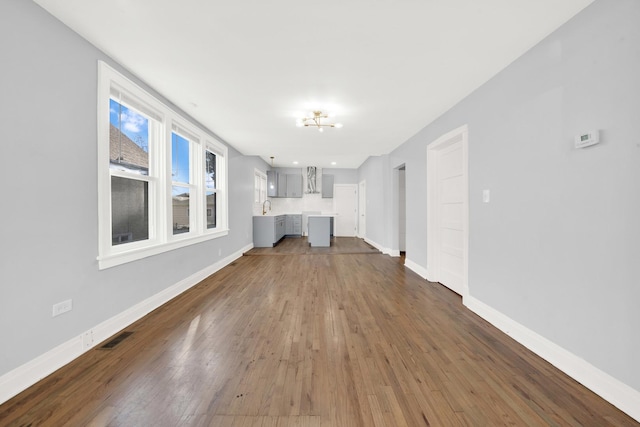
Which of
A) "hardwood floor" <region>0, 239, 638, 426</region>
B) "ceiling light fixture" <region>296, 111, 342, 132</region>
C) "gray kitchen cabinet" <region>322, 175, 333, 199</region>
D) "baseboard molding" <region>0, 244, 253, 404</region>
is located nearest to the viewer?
"hardwood floor" <region>0, 239, 638, 426</region>

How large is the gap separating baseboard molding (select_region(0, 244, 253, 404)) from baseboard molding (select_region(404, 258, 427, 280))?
3678 mm

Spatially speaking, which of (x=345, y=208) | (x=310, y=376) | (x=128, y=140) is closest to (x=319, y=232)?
(x=345, y=208)

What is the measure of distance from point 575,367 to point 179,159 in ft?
15.0

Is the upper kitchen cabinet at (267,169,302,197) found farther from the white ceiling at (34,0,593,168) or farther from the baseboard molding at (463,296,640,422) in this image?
the baseboard molding at (463,296,640,422)

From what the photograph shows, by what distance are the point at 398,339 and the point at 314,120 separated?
9.99 ft

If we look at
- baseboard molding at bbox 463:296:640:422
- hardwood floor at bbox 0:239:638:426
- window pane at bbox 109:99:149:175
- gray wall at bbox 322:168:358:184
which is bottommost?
hardwood floor at bbox 0:239:638:426

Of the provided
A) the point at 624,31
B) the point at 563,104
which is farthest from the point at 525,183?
the point at 624,31

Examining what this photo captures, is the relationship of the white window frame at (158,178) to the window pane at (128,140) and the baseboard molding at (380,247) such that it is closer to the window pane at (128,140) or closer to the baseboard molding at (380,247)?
the window pane at (128,140)

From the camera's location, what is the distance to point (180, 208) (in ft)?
11.3

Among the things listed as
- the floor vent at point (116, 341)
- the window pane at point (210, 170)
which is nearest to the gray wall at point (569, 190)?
the floor vent at point (116, 341)

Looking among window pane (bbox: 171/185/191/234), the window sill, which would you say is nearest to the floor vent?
the window sill

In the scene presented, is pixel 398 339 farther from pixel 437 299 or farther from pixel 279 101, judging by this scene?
pixel 279 101

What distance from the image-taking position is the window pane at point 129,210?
234 centimetres

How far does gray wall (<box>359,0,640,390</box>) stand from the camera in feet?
4.50
